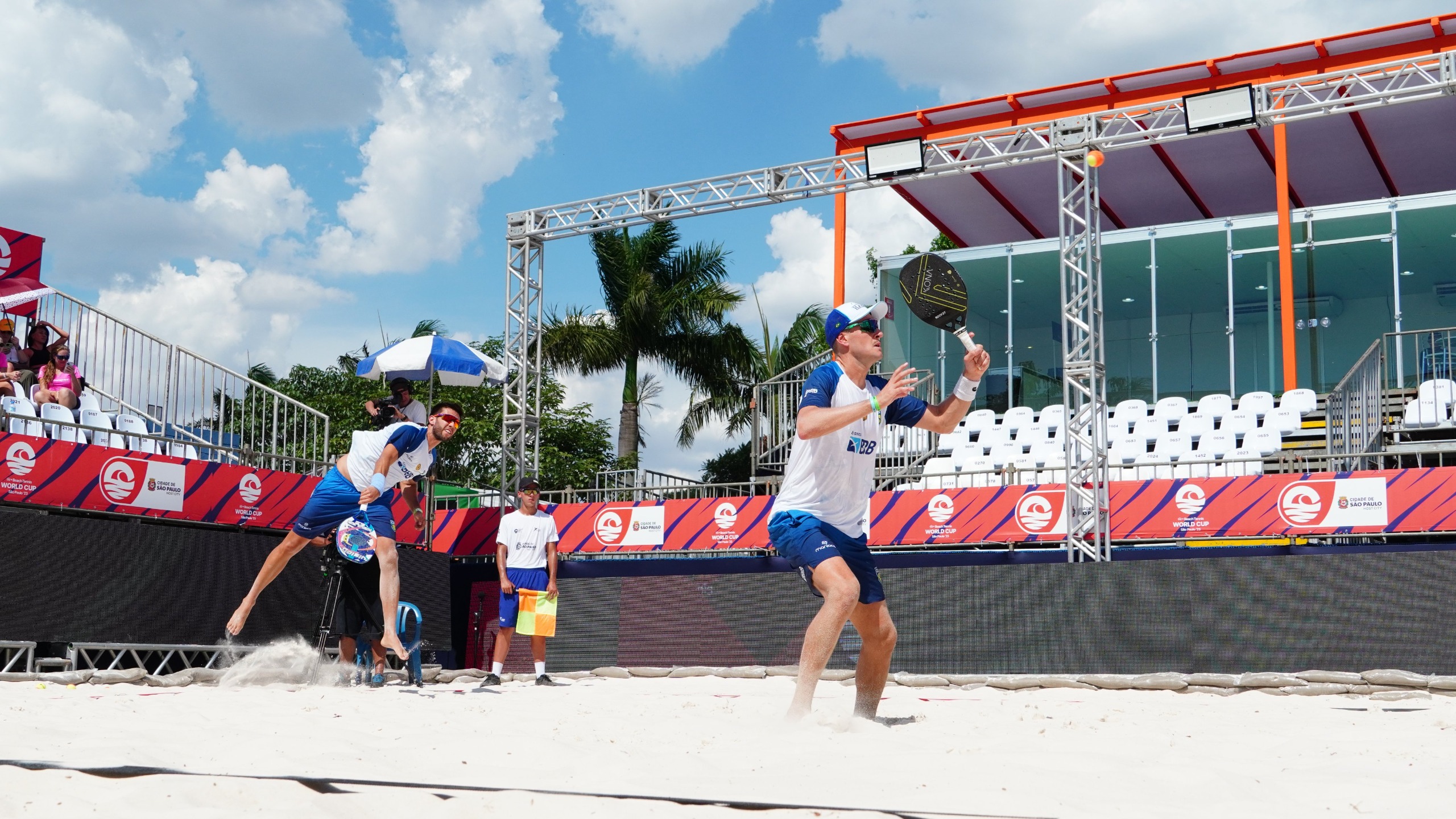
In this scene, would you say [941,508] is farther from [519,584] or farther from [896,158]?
[519,584]

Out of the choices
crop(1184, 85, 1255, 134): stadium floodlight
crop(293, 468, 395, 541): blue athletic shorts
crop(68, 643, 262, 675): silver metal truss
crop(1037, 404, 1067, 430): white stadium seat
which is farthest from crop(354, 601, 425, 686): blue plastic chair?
crop(1037, 404, 1067, 430): white stadium seat

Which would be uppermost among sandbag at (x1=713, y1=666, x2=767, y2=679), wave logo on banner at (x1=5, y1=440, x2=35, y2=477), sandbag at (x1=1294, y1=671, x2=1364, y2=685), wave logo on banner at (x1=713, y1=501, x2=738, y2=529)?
wave logo on banner at (x1=5, y1=440, x2=35, y2=477)

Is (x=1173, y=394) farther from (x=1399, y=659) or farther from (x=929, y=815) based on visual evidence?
(x=929, y=815)

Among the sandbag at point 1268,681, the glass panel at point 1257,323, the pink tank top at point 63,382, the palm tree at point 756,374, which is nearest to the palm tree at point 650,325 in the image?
the palm tree at point 756,374

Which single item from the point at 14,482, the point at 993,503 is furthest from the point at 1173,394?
the point at 14,482

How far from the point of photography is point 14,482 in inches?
383

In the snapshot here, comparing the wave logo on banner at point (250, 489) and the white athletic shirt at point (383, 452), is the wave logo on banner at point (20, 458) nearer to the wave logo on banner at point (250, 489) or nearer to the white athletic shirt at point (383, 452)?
the wave logo on banner at point (250, 489)

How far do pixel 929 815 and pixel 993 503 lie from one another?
11.8 meters

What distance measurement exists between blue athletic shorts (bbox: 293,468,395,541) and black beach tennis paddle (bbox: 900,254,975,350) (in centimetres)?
358

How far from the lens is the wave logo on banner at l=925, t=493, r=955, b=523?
48.1 ft

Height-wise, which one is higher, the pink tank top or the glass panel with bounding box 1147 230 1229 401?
the glass panel with bounding box 1147 230 1229 401

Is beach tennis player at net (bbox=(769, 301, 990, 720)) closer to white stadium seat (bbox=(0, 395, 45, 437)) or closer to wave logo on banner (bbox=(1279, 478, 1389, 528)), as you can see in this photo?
white stadium seat (bbox=(0, 395, 45, 437))

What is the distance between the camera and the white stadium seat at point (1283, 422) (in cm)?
1634

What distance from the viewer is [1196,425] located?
1736 cm
